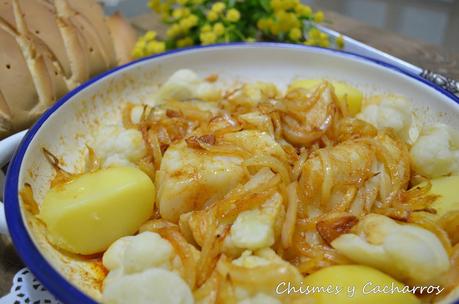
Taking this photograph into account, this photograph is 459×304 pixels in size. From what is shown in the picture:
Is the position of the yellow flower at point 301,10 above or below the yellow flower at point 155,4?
above

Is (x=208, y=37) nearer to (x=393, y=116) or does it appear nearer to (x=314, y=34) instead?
(x=314, y=34)

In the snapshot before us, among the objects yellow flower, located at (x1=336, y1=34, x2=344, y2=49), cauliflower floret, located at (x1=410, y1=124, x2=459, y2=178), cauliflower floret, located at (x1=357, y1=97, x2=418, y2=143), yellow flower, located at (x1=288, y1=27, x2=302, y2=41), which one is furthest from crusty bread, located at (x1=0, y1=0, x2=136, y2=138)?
cauliflower floret, located at (x1=410, y1=124, x2=459, y2=178)

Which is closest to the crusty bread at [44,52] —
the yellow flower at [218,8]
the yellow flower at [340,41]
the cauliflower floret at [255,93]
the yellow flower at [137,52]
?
the yellow flower at [137,52]

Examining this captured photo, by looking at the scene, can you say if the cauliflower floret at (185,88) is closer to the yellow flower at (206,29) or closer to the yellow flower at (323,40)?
the yellow flower at (206,29)

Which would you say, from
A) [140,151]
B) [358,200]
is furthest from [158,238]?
[358,200]

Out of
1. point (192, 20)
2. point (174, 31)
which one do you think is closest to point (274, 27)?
point (192, 20)

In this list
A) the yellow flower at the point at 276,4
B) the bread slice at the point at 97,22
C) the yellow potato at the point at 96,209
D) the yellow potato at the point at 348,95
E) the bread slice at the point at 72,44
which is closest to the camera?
the yellow potato at the point at 96,209

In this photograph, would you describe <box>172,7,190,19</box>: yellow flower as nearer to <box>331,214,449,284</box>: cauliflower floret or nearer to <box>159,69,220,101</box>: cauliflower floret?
<box>159,69,220,101</box>: cauliflower floret

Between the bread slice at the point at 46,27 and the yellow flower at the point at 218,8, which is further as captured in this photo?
the yellow flower at the point at 218,8
